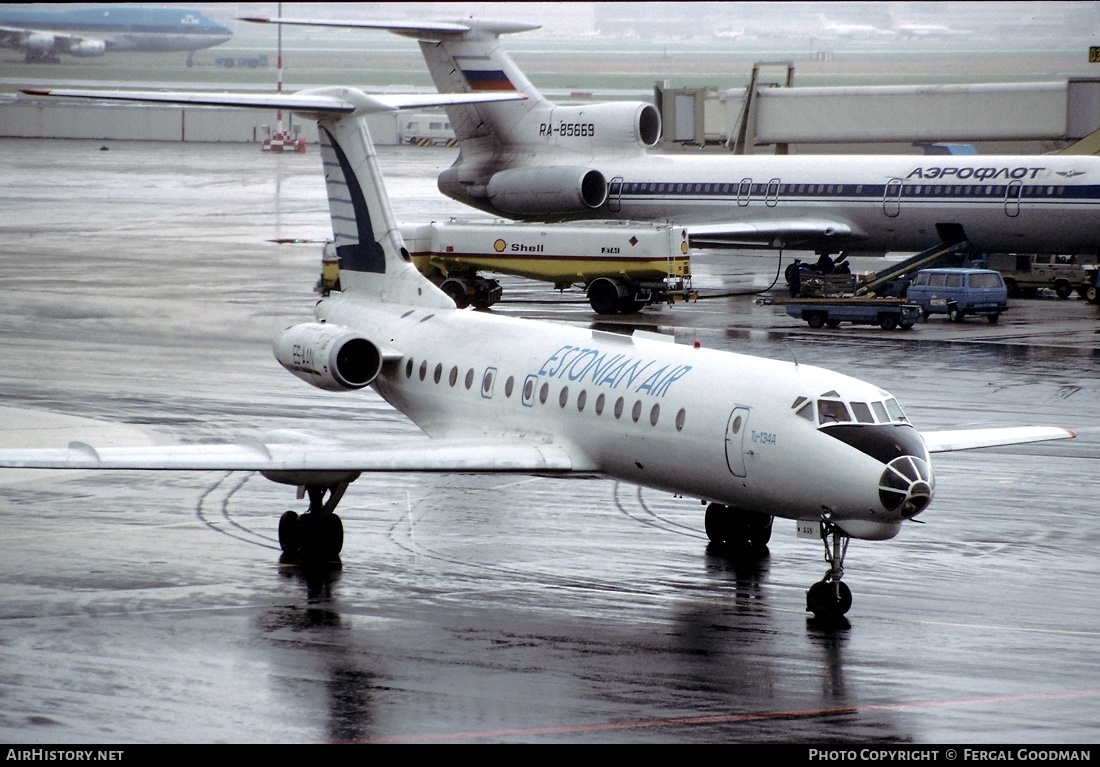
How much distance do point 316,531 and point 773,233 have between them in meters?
31.5

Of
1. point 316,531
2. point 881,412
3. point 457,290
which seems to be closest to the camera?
point 881,412

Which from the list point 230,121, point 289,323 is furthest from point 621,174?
point 230,121

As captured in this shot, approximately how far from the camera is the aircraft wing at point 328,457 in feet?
55.6

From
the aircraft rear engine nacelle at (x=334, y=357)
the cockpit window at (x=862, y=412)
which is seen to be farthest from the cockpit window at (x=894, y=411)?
the aircraft rear engine nacelle at (x=334, y=357)

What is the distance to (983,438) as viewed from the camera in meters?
19.8

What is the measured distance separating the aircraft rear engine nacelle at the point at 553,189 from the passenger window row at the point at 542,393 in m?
28.5

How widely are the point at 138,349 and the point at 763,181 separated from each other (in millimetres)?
22135

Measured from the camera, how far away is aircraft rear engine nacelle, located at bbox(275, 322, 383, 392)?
21.1 m

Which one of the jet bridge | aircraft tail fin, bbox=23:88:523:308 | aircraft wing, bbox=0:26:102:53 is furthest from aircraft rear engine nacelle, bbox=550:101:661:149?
aircraft wing, bbox=0:26:102:53

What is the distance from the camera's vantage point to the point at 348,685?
14.2m

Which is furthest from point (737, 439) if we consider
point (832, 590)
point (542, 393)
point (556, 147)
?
point (556, 147)

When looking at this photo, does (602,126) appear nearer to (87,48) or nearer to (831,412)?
(831,412)

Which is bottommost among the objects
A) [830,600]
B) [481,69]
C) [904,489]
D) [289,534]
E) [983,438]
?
[289,534]

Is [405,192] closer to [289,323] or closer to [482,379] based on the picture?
[289,323]
